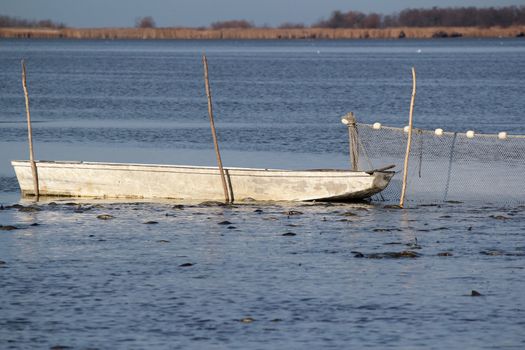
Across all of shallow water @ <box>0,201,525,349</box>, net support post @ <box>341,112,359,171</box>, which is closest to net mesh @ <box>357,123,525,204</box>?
net support post @ <box>341,112,359,171</box>

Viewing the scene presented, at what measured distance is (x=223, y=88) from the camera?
73.5 meters

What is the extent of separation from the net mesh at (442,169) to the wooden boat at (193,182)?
4.34ft

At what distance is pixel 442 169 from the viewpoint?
87.5 ft

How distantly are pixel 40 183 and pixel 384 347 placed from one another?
44.9 feet

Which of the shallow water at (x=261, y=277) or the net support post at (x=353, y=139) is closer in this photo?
the shallow water at (x=261, y=277)

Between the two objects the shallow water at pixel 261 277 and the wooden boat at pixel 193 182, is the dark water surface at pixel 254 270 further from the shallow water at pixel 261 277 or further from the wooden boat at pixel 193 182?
the wooden boat at pixel 193 182

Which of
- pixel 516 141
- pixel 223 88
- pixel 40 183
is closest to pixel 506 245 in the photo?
pixel 40 183

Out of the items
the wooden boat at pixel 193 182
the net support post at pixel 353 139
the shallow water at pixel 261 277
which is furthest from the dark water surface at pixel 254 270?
the net support post at pixel 353 139

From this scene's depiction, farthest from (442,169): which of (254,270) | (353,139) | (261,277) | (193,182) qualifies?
(261,277)

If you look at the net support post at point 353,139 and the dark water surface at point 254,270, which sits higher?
the net support post at point 353,139

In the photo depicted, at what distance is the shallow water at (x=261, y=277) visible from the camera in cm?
1354

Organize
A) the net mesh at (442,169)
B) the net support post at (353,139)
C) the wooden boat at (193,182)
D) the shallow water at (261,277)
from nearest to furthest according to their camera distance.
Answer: the shallow water at (261,277)
the wooden boat at (193,182)
the net support post at (353,139)
the net mesh at (442,169)

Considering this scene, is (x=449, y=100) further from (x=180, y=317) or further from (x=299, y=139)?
(x=180, y=317)

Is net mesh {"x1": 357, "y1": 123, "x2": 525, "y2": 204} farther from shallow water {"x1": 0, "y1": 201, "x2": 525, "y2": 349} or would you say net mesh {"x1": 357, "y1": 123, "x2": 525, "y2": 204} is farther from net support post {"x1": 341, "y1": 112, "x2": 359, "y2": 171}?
shallow water {"x1": 0, "y1": 201, "x2": 525, "y2": 349}
